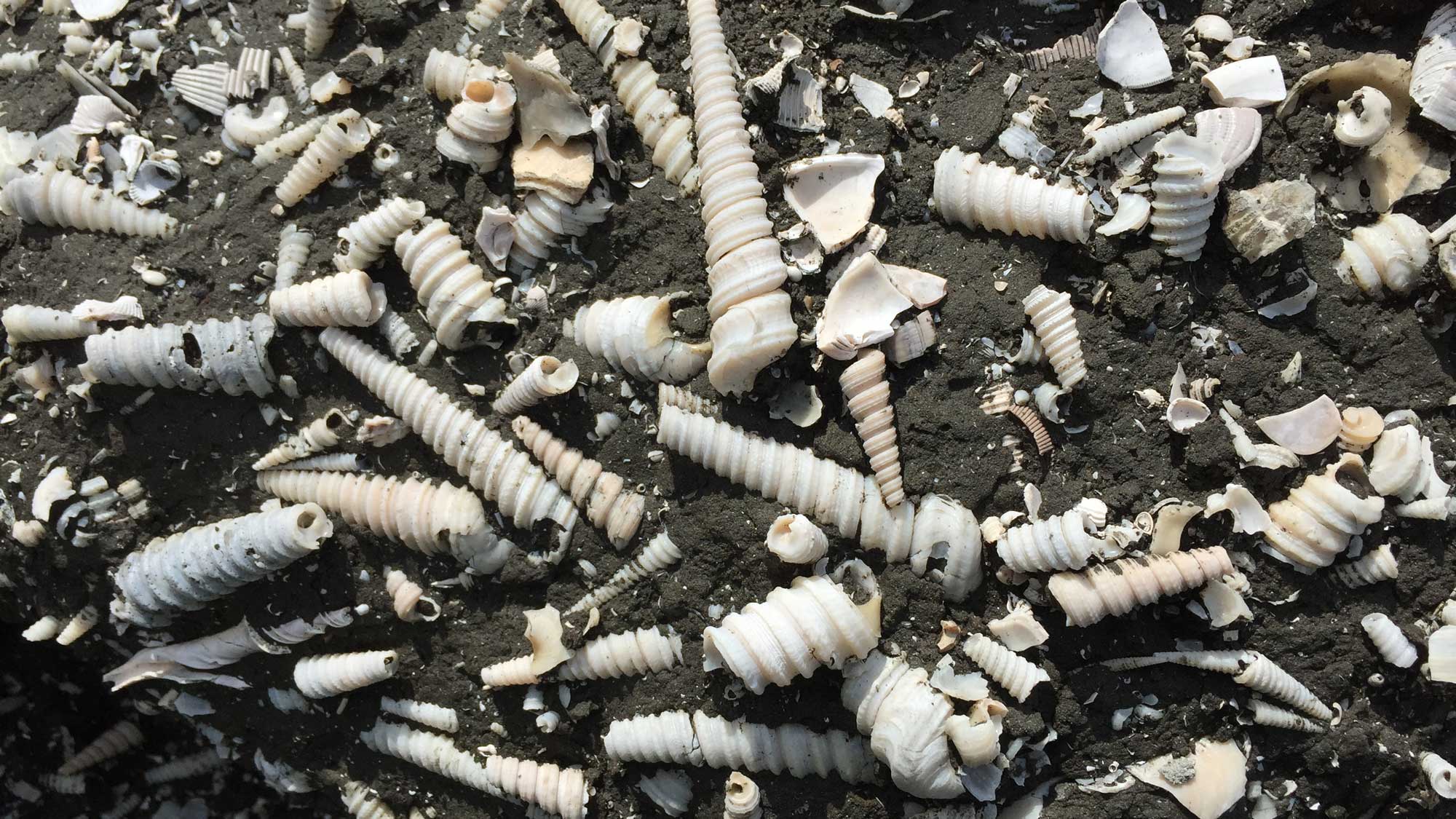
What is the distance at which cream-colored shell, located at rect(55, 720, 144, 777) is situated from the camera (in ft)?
13.6

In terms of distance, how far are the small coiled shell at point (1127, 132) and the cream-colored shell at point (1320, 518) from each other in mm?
1063

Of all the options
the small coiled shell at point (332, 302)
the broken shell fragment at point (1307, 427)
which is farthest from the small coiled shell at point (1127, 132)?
the small coiled shell at point (332, 302)

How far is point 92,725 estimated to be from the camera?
13.9 feet

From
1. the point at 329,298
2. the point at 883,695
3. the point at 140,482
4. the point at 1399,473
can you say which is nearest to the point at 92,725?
the point at 140,482

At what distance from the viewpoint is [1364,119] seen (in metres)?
2.78

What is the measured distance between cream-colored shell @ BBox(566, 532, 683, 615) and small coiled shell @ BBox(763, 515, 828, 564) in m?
0.35

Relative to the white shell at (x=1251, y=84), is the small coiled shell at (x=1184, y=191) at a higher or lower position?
lower

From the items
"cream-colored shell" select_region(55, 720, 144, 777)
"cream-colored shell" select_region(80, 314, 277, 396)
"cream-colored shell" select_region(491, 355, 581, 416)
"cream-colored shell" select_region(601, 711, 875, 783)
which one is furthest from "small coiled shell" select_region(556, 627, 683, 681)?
"cream-colored shell" select_region(55, 720, 144, 777)

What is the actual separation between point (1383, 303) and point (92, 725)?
5.16m

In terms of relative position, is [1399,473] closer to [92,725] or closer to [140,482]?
[140,482]

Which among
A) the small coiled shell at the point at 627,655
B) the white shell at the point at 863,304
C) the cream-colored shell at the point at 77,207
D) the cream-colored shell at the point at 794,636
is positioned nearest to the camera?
the cream-colored shell at the point at 794,636

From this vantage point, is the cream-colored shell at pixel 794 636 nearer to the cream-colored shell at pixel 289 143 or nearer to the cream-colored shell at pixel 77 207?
the cream-colored shell at pixel 289 143

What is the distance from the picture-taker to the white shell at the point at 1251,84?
9.30ft

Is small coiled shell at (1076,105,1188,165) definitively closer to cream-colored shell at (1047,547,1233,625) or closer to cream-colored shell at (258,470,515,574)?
cream-colored shell at (1047,547,1233,625)
